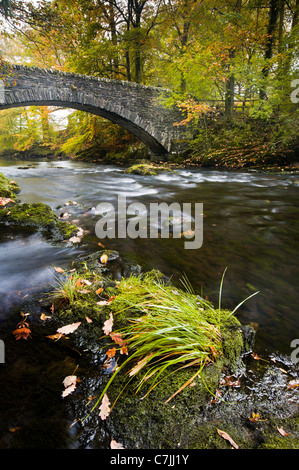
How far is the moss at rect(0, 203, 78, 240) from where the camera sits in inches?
129

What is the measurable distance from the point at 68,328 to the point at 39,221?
2.43m

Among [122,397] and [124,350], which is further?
[124,350]

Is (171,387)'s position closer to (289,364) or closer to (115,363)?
(115,363)

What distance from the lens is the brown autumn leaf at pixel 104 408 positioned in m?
1.04

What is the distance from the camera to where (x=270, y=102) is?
9.72 meters

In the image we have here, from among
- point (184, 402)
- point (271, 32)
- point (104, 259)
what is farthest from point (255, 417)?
point (271, 32)

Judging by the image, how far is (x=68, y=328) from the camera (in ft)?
5.00

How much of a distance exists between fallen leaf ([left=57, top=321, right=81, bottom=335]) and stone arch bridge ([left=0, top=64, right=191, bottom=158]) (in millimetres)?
8946

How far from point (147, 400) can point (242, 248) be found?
96.3 inches

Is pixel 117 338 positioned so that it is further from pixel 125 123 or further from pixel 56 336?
pixel 125 123

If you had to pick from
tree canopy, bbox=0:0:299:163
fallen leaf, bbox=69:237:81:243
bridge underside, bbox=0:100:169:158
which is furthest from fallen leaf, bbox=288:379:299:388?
bridge underside, bbox=0:100:169:158

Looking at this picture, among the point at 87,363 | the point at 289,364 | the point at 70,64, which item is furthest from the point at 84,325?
the point at 70,64

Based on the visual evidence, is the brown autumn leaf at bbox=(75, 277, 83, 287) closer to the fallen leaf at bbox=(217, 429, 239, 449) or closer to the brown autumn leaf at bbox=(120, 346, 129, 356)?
the brown autumn leaf at bbox=(120, 346, 129, 356)

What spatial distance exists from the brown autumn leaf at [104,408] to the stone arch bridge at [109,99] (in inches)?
374
